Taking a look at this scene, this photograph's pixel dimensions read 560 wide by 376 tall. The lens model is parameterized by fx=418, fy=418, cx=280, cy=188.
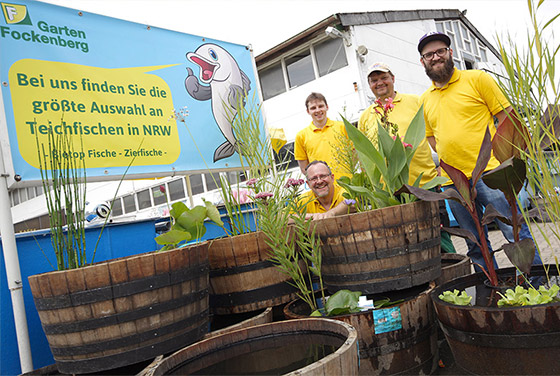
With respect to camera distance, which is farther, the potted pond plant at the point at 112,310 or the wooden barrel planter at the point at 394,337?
the wooden barrel planter at the point at 394,337

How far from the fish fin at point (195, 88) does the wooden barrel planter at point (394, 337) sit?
1.77 m

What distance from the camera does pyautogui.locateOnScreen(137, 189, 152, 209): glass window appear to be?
1588cm

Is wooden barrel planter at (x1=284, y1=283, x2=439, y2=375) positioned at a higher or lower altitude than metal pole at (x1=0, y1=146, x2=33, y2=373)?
lower

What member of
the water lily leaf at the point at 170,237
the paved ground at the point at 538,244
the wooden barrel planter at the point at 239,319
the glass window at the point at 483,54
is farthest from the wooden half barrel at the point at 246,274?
the glass window at the point at 483,54

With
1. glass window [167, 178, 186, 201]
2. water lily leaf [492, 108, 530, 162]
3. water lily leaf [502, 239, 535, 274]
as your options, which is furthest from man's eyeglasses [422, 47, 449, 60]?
glass window [167, 178, 186, 201]

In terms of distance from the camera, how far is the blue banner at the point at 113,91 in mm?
2129

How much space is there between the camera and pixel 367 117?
3227 millimetres

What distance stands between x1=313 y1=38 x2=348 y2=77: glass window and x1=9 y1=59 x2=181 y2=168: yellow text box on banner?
8967 mm

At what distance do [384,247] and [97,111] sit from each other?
5.70 ft

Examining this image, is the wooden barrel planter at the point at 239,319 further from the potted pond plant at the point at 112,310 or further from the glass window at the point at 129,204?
the glass window at the point at 129,204

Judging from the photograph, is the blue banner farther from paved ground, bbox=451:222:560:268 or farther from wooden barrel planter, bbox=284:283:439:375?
paved ground, bbox=451:222:560:268

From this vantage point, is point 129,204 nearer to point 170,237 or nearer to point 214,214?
point 214,214

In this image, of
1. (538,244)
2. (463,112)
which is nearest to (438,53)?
(463,112)

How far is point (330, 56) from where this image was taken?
11.2 m
